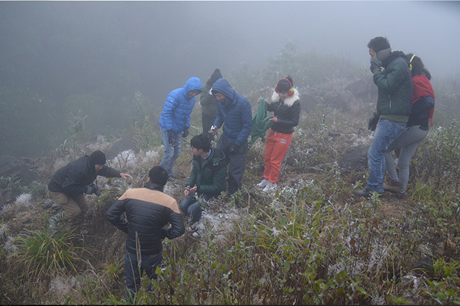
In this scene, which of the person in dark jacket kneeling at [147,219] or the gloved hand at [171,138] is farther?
the gloved hand at [171,138]

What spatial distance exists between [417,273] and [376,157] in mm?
1761

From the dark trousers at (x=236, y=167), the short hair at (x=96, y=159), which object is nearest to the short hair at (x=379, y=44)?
the dark trousers at (x=236, y=167)

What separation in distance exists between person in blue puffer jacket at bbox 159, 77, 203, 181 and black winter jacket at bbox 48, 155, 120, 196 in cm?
164

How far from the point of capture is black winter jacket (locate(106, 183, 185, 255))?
114 inches

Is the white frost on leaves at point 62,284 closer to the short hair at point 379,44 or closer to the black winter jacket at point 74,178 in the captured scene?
the black winter jacket at point 74,178

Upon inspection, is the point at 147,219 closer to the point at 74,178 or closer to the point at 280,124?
Result: the point at 74,178

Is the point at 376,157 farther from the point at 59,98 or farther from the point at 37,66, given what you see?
the point at 37,66

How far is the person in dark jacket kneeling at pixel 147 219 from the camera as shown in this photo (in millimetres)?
2889

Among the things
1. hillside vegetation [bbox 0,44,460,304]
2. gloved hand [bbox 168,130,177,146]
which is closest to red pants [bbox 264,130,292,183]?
hillside vegetation [bbox 0,44,460,304]

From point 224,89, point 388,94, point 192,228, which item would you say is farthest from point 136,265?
point 388,94

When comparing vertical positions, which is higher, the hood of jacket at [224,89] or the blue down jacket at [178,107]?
the hood of jacket at [224,89]

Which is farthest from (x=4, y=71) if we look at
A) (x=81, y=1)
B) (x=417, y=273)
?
(x=417, y=273)

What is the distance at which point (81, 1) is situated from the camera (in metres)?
22.4

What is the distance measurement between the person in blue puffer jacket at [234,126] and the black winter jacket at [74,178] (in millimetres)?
2237
